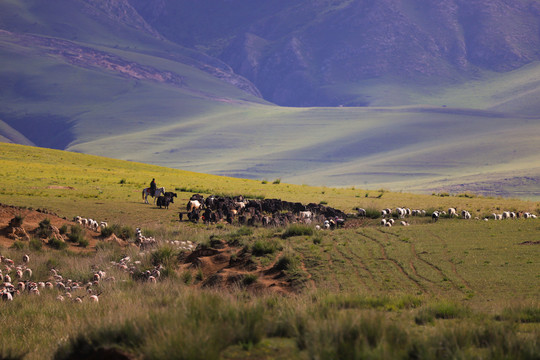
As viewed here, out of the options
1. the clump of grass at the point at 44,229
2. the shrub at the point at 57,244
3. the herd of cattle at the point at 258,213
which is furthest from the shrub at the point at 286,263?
the clump of grass at the point at 44,229

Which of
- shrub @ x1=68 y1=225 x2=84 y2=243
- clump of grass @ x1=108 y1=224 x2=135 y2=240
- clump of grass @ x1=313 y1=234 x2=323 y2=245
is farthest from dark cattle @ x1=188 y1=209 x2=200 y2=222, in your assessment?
clump of grass @ x1=313 y1=234 x2=323 y2=245

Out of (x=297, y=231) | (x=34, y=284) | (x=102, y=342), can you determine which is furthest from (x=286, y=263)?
(x=102, y=342)

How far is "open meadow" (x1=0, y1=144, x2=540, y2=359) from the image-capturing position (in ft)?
21.9

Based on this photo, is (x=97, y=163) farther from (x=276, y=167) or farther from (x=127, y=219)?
(x=276, y=167)

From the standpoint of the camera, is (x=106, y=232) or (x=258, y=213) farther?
(x=258, y=213)

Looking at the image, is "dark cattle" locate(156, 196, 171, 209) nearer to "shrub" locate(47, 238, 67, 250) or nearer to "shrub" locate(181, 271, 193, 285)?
"shrub" locate(47, 238, 67, 250)

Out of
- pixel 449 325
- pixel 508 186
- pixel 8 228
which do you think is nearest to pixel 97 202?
pixel 8 228

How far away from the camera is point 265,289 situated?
1176cm

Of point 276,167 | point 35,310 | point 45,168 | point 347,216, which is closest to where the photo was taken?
point 35,310

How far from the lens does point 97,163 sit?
5550 centimetres

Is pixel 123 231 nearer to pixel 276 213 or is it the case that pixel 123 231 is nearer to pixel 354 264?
pixel 276 213

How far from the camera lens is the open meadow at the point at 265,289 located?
667cm

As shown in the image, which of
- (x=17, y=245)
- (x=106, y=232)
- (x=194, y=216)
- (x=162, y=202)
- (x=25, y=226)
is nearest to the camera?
(x=17, y=245)

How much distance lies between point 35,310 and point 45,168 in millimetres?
33664
